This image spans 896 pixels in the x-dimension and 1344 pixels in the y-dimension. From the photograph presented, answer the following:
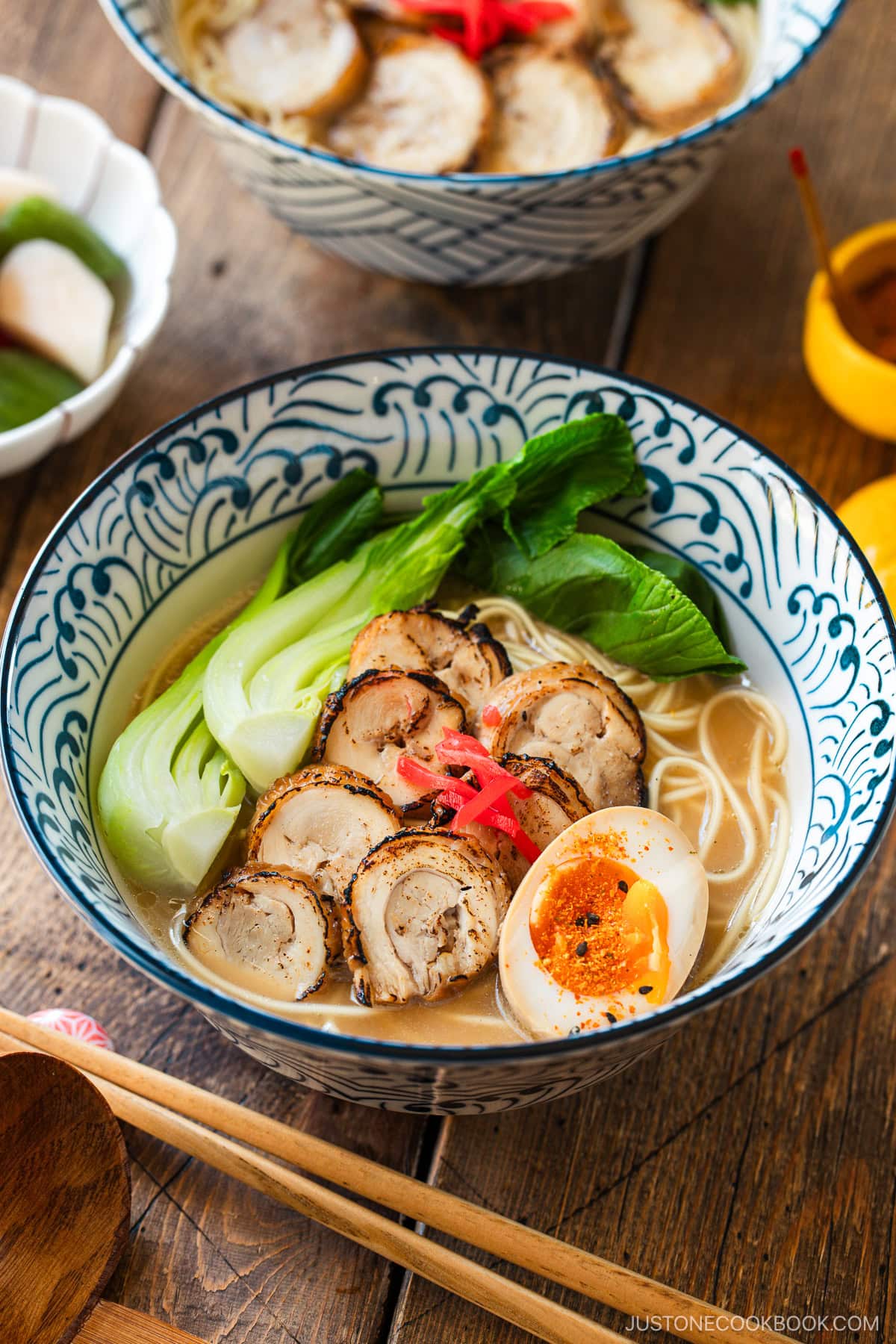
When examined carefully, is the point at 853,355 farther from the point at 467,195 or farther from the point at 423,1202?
the point at 423,1202

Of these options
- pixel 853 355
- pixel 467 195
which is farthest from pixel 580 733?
pixel 853 355

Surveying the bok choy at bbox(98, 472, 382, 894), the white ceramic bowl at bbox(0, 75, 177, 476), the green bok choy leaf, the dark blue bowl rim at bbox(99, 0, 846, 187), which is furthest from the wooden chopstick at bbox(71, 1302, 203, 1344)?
the dark blue bowl rim at bbox(99, 0, 846, 187)

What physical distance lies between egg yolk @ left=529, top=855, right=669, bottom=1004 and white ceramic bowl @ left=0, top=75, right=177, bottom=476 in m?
1.62

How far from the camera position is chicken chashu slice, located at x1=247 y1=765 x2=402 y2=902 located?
6.75 ft

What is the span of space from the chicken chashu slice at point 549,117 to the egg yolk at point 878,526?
1046 millimetres

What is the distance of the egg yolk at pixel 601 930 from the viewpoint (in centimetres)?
193

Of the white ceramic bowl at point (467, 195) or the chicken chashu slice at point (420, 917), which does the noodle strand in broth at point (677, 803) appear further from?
the white ceramic bowl at point (467, 195)

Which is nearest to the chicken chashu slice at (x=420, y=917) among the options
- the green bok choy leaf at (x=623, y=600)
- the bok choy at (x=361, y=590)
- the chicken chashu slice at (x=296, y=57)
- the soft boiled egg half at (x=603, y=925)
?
the soft boiled egg half at (x=603, y=925)

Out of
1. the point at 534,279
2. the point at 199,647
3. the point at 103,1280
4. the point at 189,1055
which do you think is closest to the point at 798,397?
the point at 534,279

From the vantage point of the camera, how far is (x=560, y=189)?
249 centimetres

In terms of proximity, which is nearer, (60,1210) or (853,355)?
(60,1210)

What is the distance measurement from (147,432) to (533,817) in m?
1.49

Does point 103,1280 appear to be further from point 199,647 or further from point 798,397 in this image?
point 798,397

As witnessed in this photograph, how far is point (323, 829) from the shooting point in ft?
6.81
